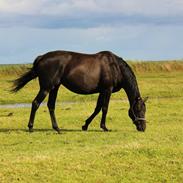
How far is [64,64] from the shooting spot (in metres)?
15.0

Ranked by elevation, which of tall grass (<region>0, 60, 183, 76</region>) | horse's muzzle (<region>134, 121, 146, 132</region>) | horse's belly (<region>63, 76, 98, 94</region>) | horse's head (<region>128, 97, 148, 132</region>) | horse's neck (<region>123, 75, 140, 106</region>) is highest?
horse's belly (<region>63, 76, 98, 94</region>)

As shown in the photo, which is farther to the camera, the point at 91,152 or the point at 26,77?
the point at 26,77

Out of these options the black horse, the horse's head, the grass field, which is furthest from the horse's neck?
the grass field

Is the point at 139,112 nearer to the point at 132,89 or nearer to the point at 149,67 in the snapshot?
the point at 132,89

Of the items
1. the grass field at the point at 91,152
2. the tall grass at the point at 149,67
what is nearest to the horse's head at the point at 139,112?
the grass field at the point at 91,152

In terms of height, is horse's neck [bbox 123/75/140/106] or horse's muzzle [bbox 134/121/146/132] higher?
horse's neck [bbox 123/75/140/106]

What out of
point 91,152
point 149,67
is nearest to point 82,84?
point 91,152

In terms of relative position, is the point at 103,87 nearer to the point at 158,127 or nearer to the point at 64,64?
the point at 64,64

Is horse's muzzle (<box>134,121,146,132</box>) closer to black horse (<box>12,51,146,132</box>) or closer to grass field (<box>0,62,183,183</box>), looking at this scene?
black horse (<box>12,51,146,132</box>)

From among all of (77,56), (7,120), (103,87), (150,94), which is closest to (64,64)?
(77,56)

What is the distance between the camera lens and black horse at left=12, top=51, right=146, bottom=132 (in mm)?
14969

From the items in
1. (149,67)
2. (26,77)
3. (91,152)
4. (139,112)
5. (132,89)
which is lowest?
(149,67)

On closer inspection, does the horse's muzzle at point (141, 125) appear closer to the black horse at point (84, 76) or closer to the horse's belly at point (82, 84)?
the black horse at point (84, 76)

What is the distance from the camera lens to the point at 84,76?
1508cm
